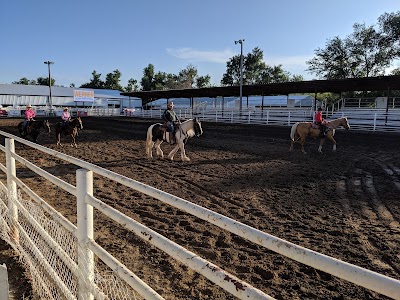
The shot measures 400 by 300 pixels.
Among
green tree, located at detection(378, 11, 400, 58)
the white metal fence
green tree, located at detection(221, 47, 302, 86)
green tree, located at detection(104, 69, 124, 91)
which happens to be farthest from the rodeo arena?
green tree, located at detection(104, 69, 124, 91)

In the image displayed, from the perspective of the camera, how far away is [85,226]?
239cm

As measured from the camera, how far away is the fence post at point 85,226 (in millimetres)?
2363

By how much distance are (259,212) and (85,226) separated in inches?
159

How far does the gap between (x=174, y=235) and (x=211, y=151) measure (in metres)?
8.84

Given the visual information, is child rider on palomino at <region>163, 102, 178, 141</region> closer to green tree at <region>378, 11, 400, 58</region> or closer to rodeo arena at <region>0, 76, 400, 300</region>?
rodeo arena at <region>0, 76, 400, 300</region>

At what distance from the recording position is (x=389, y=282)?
39.9 inches

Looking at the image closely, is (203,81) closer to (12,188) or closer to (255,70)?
(255,70)

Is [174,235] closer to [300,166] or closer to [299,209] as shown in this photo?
[299,209]

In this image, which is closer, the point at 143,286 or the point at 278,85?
the point at 143,286

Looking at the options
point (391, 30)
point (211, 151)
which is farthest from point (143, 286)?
point (391, 30)

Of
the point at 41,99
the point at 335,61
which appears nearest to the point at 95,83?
the point at 41,99

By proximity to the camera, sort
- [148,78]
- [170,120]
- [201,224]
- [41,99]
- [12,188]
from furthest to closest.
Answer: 1. [148,78]
2. [41,99]
3. [170,120]
4. [201,224]
5. [12,188]

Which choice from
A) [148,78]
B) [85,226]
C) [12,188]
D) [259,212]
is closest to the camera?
[85,226]

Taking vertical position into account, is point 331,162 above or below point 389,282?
below
